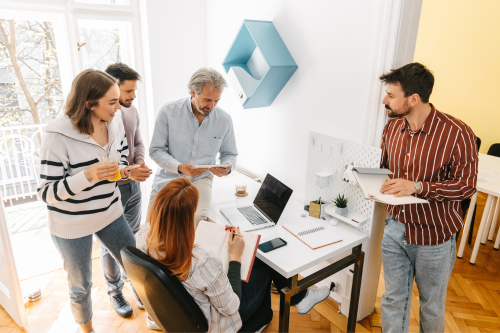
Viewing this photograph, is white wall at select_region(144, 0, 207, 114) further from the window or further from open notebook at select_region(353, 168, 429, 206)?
open notebook at select_region(353, 168, 429, 206)

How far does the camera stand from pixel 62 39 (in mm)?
2865

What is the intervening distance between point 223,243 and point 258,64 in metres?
1.58

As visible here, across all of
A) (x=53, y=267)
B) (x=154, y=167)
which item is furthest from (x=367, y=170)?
(x=53, y=267)

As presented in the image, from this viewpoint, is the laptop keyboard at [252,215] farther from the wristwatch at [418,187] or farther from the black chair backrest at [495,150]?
the black chair backrest at [495,150]

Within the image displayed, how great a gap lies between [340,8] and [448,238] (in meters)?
1.46

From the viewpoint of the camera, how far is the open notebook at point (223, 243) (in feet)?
5.37

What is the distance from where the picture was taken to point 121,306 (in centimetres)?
234

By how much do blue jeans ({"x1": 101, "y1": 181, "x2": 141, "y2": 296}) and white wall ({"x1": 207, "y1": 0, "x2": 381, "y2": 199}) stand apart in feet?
3.83

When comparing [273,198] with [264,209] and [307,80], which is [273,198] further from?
[307,80]

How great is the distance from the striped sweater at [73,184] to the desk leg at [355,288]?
1468 mm

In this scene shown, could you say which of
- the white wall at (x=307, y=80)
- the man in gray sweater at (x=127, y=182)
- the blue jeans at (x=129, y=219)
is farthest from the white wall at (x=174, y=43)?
the blue jeans at (x=129, y=219)

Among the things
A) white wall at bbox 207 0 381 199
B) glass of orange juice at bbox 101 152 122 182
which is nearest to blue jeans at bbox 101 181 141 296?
glass of orange juice at bbox 101 152 122 182

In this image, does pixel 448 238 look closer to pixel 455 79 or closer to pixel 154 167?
pixel 154 167

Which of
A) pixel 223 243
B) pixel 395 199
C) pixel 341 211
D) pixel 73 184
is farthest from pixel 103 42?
pixel 395 199
